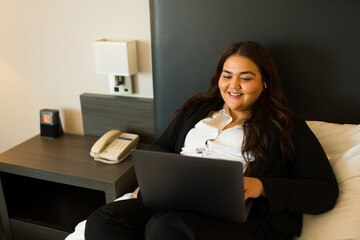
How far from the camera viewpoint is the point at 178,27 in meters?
1.66

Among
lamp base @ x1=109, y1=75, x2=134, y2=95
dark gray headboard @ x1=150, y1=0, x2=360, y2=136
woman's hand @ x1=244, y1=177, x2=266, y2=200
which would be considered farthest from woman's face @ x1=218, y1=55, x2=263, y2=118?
lamp base @ x1=109, y1=75, x2=134, y2=95

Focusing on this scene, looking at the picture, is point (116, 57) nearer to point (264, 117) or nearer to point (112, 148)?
point (112, 148)

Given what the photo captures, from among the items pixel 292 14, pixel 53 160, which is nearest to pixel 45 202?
pixel 53 160

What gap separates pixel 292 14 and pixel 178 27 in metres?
0.53

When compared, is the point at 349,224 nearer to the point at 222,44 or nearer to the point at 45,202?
the point at 222,44

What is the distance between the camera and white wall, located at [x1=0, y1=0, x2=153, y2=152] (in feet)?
6.19

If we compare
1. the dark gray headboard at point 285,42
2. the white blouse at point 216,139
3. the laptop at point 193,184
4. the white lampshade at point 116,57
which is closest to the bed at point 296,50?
the dark gray headboard at point 285,42

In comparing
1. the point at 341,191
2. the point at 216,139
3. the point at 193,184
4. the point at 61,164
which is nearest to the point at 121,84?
the point at 61,164

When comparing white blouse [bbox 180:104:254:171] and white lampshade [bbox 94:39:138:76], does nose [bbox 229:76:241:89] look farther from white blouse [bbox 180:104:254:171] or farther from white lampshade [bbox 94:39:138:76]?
white lampshade [bbox 94:39:138:76]

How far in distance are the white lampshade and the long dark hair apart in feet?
1.86

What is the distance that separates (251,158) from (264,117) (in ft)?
0.59

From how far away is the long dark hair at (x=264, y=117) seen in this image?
1332mm

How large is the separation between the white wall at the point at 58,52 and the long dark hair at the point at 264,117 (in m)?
0.66

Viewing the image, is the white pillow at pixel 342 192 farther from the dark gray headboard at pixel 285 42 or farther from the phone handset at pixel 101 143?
the phone handset at pixel 101 143
